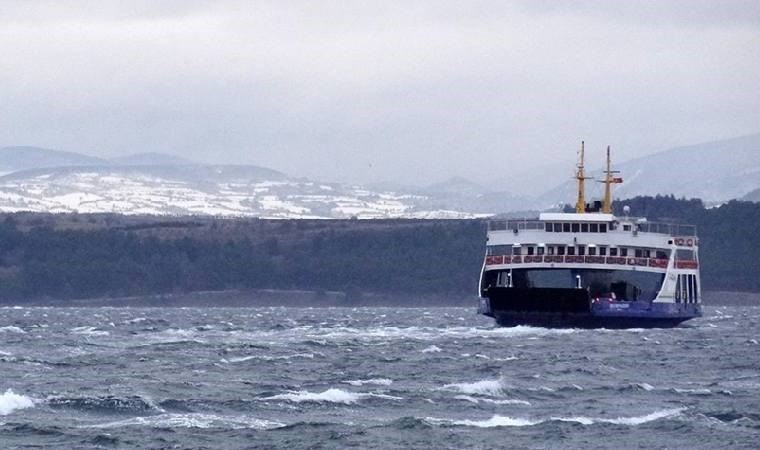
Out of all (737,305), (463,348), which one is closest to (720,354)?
(463,348)

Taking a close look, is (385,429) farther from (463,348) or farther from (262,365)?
(463,348)

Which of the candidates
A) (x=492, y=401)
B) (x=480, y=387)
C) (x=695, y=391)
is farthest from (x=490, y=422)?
(x=695, y=391)

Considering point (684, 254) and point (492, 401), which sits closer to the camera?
point (492, 401)

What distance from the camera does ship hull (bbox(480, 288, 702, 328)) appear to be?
9819 centimetres

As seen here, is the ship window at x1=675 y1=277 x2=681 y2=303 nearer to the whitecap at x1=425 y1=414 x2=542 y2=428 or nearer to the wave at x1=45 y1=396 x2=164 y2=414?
the wave at x1=45 y1=396 x2=164 y2=414

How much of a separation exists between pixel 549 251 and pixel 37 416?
58.2m

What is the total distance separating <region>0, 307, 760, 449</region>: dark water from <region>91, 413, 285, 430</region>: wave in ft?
0.15

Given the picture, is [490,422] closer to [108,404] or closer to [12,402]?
[108,404]

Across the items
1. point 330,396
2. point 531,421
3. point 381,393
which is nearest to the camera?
point 531,421

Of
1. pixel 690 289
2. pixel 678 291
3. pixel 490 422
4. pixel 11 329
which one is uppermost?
pixel 690 289

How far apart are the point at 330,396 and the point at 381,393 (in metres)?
2.06

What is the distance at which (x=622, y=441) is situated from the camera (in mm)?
43469

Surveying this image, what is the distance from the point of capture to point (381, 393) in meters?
53.7

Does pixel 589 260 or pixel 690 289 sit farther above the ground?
pixel 589 260
